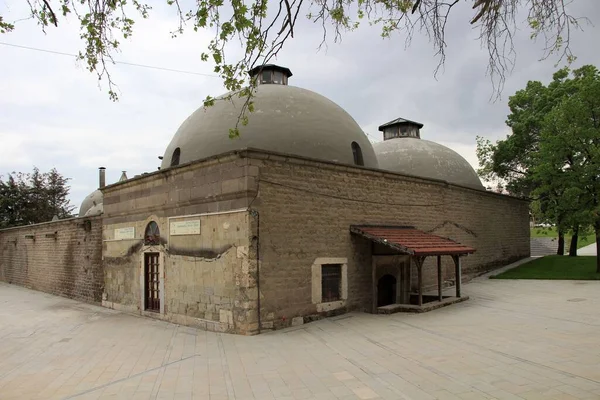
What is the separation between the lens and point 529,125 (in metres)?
25.3

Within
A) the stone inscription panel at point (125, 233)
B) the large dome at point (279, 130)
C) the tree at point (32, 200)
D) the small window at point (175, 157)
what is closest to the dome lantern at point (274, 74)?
the large dome at point (279, 130)

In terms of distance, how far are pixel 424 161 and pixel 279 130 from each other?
1075 cm

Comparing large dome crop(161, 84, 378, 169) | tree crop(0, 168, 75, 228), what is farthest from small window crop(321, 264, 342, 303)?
tree crop(0, 168, 75, 228)

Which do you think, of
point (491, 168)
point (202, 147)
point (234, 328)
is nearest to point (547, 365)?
point (234, 328)

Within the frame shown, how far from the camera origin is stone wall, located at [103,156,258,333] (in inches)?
395

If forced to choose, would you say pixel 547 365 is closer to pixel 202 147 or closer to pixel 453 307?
pixel 453 307

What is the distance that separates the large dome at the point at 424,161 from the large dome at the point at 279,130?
22.0ft

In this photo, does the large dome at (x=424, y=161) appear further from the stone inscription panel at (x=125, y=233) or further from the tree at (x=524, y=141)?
the stone inscription panel at (x=125, y=233)

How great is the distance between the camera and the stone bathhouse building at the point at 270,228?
33.7 ft

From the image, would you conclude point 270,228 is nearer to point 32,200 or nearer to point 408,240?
point 408,240

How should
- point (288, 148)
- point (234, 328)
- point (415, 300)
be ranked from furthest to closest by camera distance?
point (415, 300)
point (288, 148)
point (234, 328)

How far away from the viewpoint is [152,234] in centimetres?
1312

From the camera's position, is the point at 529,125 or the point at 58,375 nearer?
the point at 58,375

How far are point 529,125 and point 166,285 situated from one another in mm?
22525
